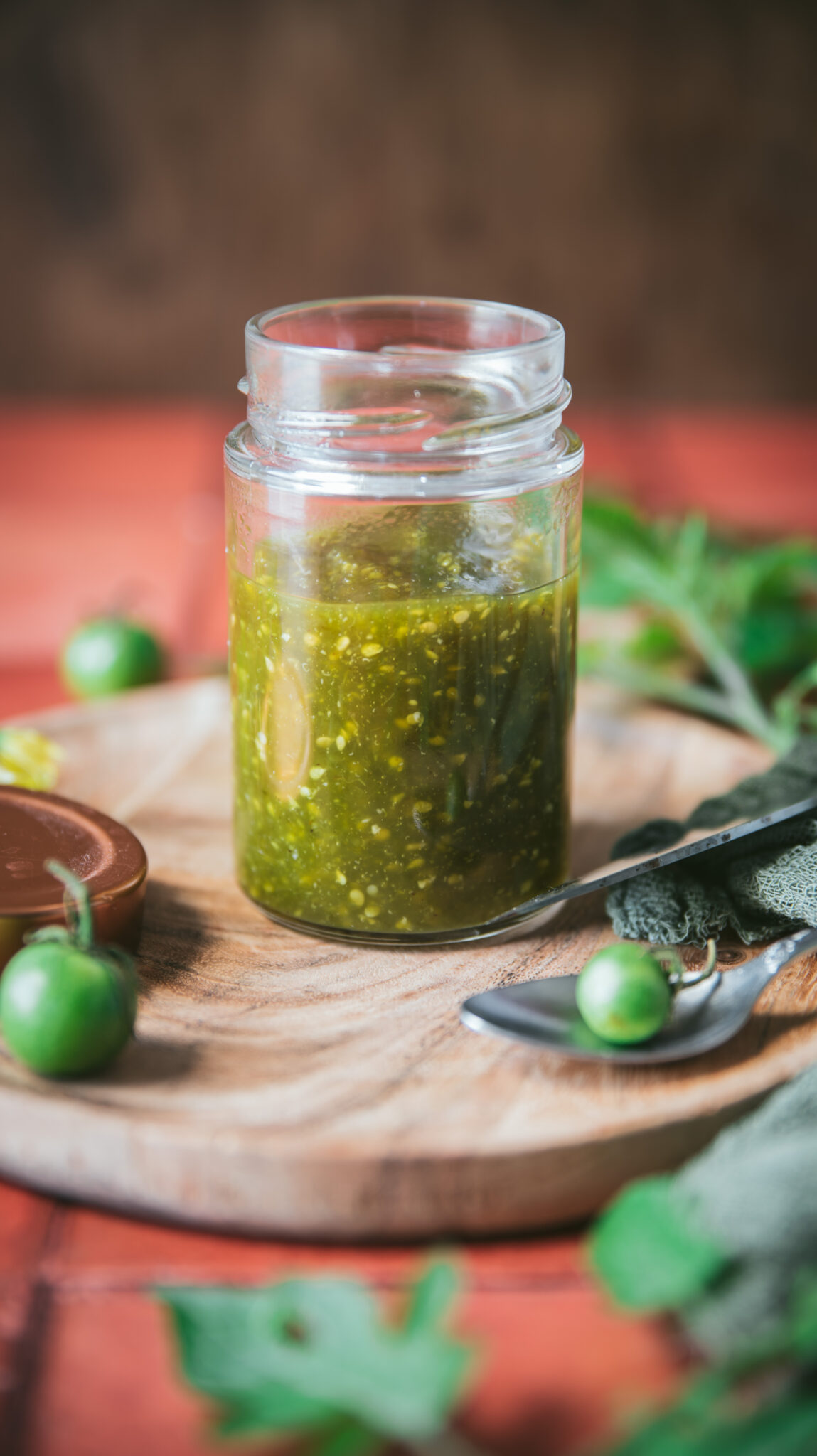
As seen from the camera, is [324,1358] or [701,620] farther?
[701,620]

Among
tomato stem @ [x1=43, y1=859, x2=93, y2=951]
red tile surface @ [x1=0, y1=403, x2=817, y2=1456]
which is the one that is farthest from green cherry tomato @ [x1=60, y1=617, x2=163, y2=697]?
red tile surface @ [x1=0, y1=403, x2=817, y2=1456]

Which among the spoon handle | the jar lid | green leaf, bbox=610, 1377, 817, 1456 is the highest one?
the jar lid

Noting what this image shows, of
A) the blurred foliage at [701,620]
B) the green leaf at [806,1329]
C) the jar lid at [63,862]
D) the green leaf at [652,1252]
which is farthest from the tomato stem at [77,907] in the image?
the blurred foliage at [701,620]

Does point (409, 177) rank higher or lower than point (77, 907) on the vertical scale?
higher

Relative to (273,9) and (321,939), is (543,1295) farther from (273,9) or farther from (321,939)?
(273,9)

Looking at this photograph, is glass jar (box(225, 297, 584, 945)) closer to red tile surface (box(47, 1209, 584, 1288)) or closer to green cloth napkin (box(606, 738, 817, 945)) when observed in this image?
green cloth napkin (box(606, 738, 817, 945))

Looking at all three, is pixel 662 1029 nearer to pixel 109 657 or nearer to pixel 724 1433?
pixel 724 1433

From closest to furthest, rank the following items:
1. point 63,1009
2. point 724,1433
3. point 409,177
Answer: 1. point 724,1433
2. point 63,1009
3. point 409,177

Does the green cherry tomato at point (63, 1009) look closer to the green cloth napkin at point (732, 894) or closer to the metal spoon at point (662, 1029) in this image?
the metal spoon at point (662, 1029)

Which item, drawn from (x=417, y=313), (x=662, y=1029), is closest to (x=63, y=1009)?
(x=662, y=1029)
